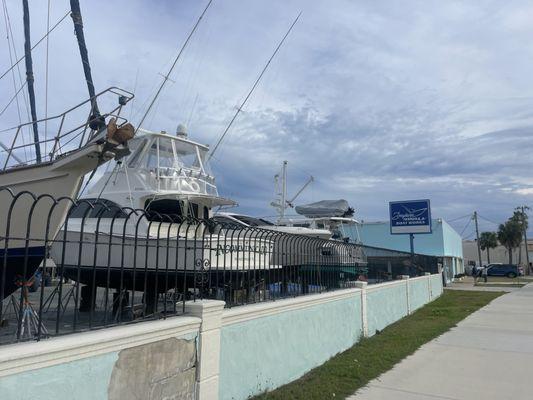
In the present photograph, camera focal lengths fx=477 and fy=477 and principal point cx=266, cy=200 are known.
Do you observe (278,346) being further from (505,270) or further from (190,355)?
(505,270)

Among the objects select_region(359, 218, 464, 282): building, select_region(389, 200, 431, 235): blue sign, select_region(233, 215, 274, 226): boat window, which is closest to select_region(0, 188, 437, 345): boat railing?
select_region(233, 215, 274, 226): boat window

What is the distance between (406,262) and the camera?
16.2 metres

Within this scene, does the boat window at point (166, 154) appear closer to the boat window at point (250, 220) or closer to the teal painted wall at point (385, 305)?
the boat window at point (250, 220)

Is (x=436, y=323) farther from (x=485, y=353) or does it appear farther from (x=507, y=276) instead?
(x=507, y=276)

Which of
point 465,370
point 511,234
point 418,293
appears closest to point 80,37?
point 465,370

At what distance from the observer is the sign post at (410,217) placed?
69.3ft

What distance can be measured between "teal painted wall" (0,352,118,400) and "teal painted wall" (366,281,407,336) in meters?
7.48

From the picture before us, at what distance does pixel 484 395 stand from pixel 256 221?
1107cm

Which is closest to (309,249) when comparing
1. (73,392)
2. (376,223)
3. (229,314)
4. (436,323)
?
(229,314)

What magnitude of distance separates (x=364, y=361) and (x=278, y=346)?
2.26 metres

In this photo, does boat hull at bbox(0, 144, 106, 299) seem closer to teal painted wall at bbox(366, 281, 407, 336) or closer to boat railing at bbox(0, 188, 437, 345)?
boat railing at bbox(0, 188, 437, 345)

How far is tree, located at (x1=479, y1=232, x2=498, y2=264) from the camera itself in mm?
80575

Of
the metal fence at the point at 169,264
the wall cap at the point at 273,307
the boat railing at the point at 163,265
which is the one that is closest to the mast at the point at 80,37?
the boat railing at the point at 163,265

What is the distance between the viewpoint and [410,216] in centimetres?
2159
